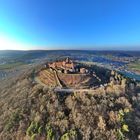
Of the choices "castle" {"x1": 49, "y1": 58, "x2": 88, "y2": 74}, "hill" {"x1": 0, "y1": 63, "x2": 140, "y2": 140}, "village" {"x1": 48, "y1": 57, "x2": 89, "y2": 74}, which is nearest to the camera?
"hill" {"x1": 0, "y1": 63, "x2": 140, "y2": 140}

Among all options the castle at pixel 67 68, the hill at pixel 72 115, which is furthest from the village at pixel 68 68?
the hill at pixel 72 115

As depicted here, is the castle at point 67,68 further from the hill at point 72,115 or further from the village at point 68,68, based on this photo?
the hill at point 72,115

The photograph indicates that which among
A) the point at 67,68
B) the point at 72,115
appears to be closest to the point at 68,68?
the point at 67,68

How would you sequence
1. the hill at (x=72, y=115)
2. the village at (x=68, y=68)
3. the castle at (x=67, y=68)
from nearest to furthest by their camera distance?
the hill at (x=72, y=115), the village at (x=68, y=68), the castle at (x=67, y=68)

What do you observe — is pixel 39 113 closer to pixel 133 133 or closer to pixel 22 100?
pixel 22 100

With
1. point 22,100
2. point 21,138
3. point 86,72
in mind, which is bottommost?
point 21,138

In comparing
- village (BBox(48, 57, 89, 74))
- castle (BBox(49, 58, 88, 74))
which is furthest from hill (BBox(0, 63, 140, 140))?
castle (BBox(49, 58, 88, 74))

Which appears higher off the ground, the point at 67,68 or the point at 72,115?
the point at 67,68

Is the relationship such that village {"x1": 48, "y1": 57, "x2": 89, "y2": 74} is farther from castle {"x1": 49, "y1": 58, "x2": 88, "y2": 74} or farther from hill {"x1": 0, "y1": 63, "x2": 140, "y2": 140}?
hill {"x1": 0, "y1": 63, "x2": 140, "y2": 140}

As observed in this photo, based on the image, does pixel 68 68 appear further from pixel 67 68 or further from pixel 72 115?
pixel 72 115

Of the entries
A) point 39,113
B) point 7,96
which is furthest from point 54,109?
point 7,96

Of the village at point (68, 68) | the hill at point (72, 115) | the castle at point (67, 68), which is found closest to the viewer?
the hill at point (72, 115)
